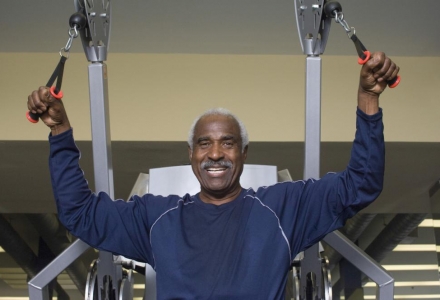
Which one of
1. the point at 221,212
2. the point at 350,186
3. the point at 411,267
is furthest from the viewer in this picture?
the point at 411,267

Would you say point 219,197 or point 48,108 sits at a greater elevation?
point 48,108

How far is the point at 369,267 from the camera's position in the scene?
7.29ft

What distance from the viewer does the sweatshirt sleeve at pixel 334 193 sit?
191cm

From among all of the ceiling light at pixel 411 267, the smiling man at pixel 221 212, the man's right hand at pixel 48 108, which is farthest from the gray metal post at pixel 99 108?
the ceiling light at pixel 411 267

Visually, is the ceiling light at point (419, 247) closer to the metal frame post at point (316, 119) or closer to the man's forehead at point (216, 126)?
the metal frame post at point (316, 119)

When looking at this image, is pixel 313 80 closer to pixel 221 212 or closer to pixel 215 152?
pixel 215 152

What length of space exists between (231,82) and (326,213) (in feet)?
9.53

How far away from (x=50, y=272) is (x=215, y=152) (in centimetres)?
60

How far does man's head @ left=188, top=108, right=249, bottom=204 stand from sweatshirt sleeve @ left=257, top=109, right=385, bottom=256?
105 millimetres

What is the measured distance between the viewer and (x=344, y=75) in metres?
4.91

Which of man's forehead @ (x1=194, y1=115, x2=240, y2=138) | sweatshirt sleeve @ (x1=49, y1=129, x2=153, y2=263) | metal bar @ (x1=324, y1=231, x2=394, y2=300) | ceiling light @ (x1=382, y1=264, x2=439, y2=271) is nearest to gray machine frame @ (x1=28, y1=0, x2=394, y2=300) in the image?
metal bar @ (x1=324, y1=231, x2=394, y2=300)

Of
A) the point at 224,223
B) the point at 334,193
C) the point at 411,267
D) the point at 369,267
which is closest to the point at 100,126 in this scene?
the point at 224,223

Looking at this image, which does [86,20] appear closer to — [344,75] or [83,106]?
[83,106]

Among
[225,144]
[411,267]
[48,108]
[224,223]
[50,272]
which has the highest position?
[48,108]
